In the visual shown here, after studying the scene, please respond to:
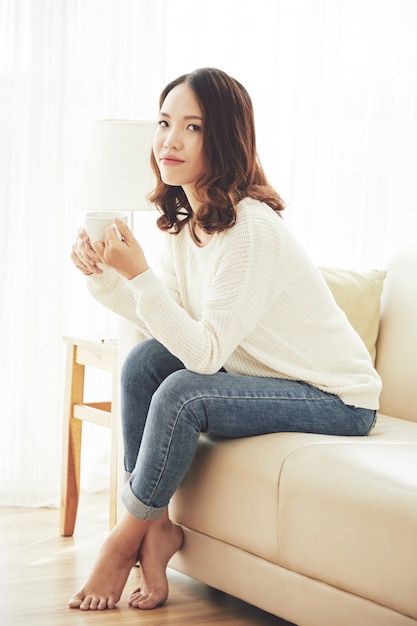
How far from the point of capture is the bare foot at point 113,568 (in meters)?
2.06

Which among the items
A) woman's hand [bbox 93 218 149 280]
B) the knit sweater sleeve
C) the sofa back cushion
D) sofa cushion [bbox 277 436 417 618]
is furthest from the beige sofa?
woman's hand [bbox 93 218 149 280]

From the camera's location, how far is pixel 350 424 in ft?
6.92

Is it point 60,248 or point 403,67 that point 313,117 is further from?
point 60,248

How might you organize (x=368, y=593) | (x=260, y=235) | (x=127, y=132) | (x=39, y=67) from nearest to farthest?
(x=368, y=593) → (x=260, y=235) → (x=127, y=132) → (x=39, y=67)

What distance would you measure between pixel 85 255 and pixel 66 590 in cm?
76

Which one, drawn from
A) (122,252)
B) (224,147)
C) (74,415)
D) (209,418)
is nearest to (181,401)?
(209,418)

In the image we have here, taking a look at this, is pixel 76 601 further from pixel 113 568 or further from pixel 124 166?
pixel 124 166

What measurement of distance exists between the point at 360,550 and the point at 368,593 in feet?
0.24

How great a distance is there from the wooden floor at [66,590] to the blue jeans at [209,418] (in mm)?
222

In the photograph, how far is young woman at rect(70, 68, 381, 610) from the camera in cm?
197

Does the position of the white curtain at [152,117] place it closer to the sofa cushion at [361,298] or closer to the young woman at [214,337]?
the sofa cushion at [361,298]

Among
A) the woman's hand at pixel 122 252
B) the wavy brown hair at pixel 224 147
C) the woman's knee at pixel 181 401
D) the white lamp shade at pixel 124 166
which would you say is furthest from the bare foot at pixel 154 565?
the white lamp shade at pixel 124 166

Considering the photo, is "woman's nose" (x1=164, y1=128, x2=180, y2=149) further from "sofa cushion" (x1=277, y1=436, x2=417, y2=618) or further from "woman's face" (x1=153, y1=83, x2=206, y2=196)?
"sofa cushion" (x1=277, y1=436, x2=417, y2=618)

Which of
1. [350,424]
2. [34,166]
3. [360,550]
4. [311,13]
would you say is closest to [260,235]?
[350,424]
